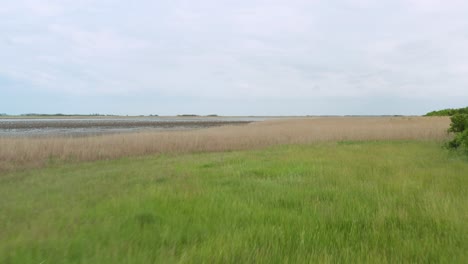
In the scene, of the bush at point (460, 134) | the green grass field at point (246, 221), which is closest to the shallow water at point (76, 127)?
the green grass field at point (246, 221)

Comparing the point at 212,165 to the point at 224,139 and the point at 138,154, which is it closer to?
the point at 138,154

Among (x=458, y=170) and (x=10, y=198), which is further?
(x=458, y=170)

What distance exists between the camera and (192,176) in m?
8.30

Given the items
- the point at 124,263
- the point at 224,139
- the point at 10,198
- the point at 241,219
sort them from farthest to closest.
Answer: the point at 224,139, the point at 10,198, the point at 241,219, the point at 124,263

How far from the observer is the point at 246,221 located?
4.36m

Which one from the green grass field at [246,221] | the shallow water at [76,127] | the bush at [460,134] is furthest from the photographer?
the shallow water at [76,127]

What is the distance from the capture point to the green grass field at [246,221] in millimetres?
3307

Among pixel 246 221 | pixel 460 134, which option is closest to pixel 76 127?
pixel 460 134

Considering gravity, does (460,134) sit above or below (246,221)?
above

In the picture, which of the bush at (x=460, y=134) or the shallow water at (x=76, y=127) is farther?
the shallow water at (x=76, y=127)

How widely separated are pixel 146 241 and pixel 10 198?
14.5ft

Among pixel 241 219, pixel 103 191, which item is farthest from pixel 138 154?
pixel 241 219

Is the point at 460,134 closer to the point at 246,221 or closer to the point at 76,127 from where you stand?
the point at 246,221

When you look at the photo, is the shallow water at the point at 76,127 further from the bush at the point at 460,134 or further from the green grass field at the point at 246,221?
the bush at the point at 460,134
